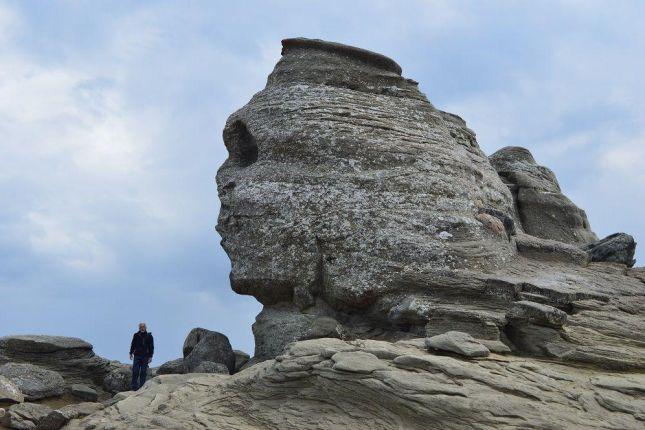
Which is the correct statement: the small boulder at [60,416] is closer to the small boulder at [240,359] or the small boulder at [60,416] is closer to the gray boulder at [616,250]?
the small boulder at [240,359]

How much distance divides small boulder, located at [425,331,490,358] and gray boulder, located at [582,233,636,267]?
10176 millimetres

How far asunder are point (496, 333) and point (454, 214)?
17.0 feet

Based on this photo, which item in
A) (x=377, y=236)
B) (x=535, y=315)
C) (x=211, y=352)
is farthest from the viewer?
(x=211, y=352)

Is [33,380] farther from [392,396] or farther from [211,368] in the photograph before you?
[392,396]

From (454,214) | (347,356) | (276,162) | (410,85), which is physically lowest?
(347,356)

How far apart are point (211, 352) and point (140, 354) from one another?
2.84m

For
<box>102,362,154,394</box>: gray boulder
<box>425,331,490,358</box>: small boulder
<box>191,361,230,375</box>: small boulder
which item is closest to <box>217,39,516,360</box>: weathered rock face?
<box>191,361,230,375</box>: small boulder

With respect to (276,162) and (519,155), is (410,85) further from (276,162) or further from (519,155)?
(519,155)

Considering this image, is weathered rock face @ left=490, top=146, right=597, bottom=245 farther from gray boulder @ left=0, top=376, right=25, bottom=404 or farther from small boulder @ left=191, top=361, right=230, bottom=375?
gray boulder @ left=0, top=376, right=25, bottom=404

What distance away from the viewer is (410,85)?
26828 mm

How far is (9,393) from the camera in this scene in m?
20.6

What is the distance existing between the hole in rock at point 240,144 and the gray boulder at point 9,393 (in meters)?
9.55

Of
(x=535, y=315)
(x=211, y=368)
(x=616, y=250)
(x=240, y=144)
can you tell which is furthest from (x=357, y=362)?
(x=616, y=250)

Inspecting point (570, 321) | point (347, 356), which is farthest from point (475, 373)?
point (570, 321)
